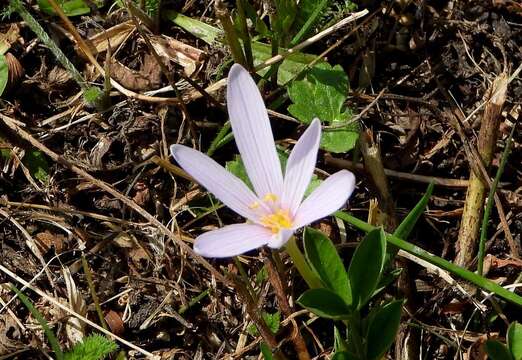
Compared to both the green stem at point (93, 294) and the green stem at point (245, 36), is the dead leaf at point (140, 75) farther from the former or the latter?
the green stem at point (93, 294)

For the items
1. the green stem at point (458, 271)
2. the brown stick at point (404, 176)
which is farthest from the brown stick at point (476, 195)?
the green stem at point (458, 271)

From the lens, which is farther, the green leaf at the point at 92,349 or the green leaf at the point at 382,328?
the green leaf at the point at 92,349

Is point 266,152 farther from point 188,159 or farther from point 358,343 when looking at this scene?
point 358,343

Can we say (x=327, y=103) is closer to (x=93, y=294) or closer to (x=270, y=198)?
(x=270, y=198)

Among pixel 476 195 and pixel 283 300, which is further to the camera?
pixel 476 195

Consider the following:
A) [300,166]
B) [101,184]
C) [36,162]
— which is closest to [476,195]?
[300,166]

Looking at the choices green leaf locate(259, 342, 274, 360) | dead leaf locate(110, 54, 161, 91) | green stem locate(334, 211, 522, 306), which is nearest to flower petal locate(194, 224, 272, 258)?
green leaf locate(259, 342, 274, 360)

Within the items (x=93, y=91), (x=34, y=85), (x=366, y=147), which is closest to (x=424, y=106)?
(x=366, y=147)
